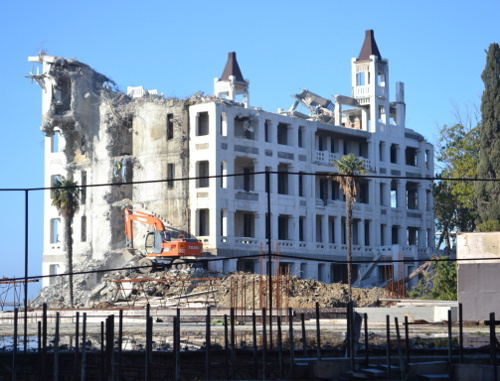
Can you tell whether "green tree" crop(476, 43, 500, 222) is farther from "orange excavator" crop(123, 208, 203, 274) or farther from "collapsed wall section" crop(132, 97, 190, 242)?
"collapsed wall section" crop(132, 97, 190, 242)

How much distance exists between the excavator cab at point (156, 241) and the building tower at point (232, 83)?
634 inches

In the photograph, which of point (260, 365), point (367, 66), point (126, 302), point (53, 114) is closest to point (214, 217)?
point (126, 302)

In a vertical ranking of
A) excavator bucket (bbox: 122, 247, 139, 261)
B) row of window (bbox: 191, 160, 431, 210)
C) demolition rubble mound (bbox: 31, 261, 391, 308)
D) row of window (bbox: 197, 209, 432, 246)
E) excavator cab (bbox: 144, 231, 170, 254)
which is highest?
row of window (bbox: 191, 160, 431, 210)

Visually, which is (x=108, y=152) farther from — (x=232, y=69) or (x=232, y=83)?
(x=232, y=69)

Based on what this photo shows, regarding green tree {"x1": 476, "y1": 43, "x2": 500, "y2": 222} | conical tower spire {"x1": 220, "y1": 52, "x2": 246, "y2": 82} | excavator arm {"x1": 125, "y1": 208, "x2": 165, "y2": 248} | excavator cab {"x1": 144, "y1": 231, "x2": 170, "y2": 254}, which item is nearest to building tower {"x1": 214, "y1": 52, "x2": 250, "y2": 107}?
conical tower spire {"x1": 220, "y1": 52, "x2": 246, "y2": 82}

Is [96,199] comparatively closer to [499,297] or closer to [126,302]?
[126,302]

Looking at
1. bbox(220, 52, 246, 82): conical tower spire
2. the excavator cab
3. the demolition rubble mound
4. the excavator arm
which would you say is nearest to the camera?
the demolition rubble mound

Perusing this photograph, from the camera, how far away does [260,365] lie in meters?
25.0

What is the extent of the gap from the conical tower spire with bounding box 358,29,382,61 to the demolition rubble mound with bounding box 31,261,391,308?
21.8 meters

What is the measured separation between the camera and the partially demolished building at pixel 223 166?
61.5 m

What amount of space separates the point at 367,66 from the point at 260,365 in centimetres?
5010

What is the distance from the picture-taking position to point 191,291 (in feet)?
179

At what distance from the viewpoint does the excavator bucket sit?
60.5 meters

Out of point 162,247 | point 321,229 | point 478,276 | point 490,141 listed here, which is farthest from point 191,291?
point 478,276
